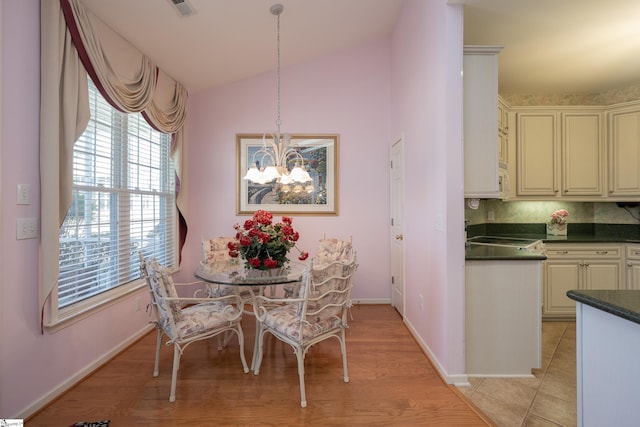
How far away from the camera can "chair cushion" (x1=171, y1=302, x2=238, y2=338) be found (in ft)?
6.96

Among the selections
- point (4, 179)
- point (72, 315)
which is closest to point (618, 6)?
point (4, 179)

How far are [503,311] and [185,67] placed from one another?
3.88 m

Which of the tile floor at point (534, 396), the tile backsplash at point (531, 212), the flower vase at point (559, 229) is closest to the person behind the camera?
the tile floor at point (534, 396)

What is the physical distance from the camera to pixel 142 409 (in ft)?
6.33

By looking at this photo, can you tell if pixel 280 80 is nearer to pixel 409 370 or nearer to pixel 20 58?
pixel 20 58

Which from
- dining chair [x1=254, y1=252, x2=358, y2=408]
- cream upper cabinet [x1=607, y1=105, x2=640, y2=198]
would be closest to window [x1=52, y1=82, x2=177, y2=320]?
dining chair [x1=254, y1=252, x2=358, y2=408]

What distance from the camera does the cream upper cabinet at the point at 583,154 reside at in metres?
3.61

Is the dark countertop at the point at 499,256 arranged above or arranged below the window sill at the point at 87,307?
above

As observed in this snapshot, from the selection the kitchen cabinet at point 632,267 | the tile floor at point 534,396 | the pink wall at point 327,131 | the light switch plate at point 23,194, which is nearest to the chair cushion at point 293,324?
the tile floor at point 534,396

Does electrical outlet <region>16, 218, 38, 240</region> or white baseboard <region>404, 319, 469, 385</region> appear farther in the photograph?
white baseboard <region>404, 319, 469, 385</region>

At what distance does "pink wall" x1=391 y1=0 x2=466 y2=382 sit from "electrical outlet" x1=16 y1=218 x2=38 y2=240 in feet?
9.05

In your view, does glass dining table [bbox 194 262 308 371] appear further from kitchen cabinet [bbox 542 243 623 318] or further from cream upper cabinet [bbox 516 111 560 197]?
cream upper cabinet [bbox 516 111 560 197]

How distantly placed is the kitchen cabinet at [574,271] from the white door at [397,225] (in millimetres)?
1571

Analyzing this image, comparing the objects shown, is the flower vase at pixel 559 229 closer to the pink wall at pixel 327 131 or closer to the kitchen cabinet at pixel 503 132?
the kitchen cabinet at pixel 503 132
